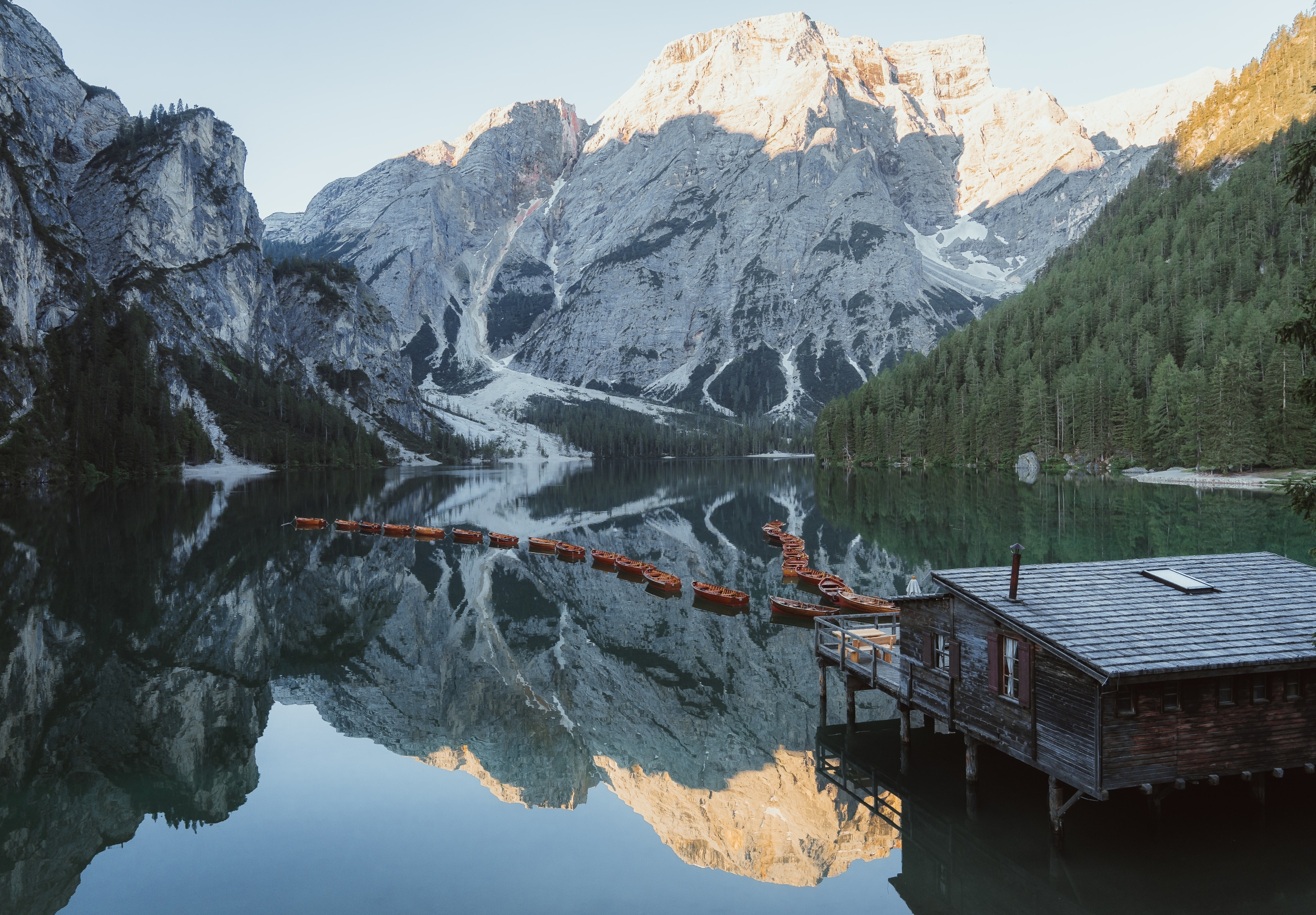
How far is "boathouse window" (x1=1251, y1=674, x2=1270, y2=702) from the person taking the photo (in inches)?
689

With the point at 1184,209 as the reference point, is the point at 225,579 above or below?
below

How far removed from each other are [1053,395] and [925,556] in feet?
341

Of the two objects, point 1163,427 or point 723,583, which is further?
point 1163,427

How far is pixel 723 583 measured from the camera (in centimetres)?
5288

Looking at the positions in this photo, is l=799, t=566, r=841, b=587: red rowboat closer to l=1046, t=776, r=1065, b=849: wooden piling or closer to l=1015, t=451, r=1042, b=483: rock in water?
l=1046, t=776, r=1065, b=849: wooden piling

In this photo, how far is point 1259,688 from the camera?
17.6 m

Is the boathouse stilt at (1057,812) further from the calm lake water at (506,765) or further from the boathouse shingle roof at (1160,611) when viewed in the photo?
the boathouse shingle roof at (1160,611)

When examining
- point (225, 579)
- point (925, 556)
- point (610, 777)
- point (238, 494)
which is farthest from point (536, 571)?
point (238, 494)

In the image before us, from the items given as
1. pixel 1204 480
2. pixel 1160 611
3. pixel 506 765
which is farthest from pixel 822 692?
pixel 1204 480

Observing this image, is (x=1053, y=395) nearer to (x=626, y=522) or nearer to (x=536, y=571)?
(x=626, y=522)

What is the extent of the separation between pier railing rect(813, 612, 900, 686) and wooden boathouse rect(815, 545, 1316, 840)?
8.57 ft

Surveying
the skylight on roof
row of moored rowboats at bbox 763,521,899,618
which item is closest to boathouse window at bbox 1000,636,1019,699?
the skylight on roof

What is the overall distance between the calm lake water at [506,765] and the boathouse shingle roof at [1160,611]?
4.31m

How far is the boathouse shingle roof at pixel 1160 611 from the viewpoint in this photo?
17.0 meters
